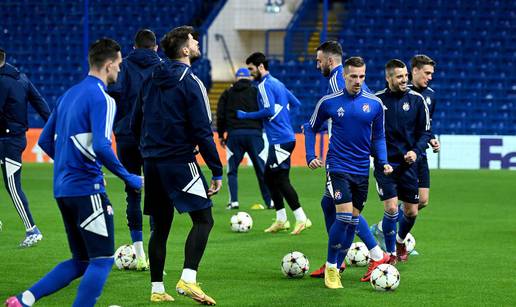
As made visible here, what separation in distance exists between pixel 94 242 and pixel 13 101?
5091 millimetres

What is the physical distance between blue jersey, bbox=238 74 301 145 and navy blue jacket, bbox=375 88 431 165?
10.3 ft

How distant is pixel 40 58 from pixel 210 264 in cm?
2082

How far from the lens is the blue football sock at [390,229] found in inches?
390

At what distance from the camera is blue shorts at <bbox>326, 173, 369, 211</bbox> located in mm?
8711

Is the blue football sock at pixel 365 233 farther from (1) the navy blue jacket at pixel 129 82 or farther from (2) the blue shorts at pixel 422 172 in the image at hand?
(1) the navy blue jacket at pixel 129 82

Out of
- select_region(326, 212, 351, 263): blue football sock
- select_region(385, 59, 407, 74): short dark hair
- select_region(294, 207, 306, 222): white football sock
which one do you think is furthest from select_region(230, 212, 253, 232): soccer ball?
select_region(326, 212, 351, 263): blue football sock

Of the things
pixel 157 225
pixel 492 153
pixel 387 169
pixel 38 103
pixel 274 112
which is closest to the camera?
pixel 157 225

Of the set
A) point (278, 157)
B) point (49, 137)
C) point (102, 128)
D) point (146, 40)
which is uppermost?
point (146, 40)

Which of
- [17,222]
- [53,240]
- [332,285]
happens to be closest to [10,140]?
[53,240]

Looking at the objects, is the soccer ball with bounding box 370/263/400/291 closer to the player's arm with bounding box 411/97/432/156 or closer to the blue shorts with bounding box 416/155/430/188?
the player's arm with bounding box 411/97/432/156

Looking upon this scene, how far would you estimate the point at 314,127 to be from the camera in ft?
29.8

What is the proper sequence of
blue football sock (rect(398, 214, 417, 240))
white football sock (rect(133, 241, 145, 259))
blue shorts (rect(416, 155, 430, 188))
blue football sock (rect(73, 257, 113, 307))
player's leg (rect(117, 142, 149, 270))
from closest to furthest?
blue football sock (rect(73, 257, 113, 307)) → player's leg (rect(117, 142, 149, 270)) → white football sock (rect(133, 241, 145, 259)) → blue football sock (rect(398, 214, 417, 240)) → blue shorts (rect(416, 155, 430, 188))

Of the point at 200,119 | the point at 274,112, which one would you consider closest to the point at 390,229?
the point at 200,119

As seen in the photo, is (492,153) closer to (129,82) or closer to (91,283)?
(129,82)
